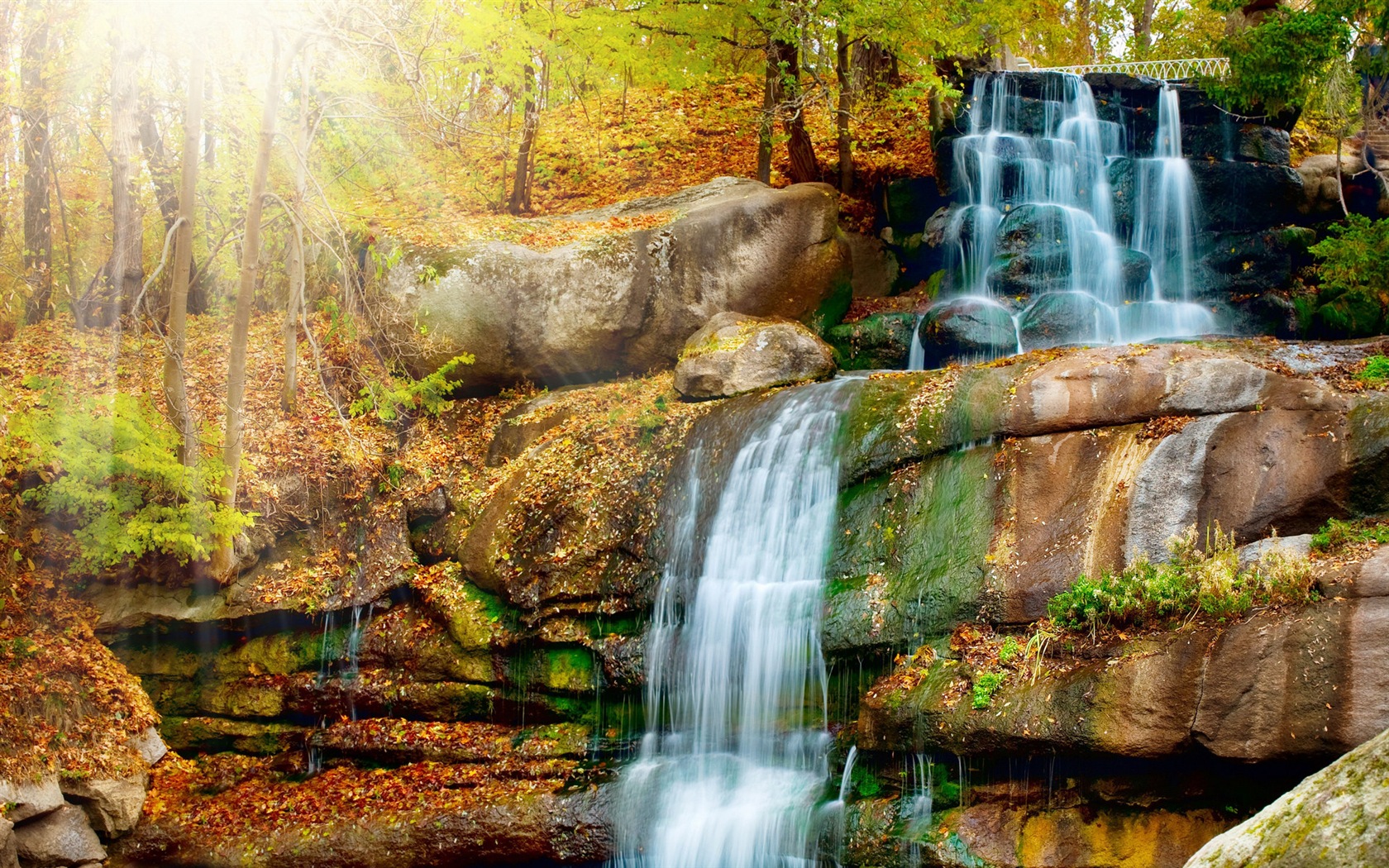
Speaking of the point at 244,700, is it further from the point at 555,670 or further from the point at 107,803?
the point at 555,670

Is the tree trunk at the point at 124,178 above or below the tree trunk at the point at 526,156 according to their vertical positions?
below

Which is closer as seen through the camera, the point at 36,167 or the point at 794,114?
the point at 36,167

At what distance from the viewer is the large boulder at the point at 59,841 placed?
7984 millimetres

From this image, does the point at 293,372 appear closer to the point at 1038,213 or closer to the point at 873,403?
the point at 873,403

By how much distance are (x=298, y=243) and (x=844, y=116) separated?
10204mm

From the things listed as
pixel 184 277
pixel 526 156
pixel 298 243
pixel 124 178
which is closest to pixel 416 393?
pixel 298 243

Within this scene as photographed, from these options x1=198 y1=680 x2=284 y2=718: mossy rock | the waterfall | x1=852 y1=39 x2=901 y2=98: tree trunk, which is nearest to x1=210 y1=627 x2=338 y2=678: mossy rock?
x1=198 y1=680 x2=284 y2=718: mossy rock

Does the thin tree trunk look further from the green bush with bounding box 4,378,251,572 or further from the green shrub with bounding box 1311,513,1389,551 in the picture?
the green shrub with bounding box 1311,513,1389,551

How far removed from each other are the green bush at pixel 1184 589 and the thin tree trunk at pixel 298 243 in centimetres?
772

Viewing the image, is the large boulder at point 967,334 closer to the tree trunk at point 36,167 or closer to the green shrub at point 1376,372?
the green shrub at point 1376,372

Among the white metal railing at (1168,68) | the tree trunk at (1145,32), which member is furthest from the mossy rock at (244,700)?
the tree trunk at (1145,32)

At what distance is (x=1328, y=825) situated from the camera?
117 inches

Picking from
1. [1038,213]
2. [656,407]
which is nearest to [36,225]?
[656,407]

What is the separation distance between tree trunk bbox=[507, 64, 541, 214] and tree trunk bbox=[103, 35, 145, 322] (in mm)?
5036
